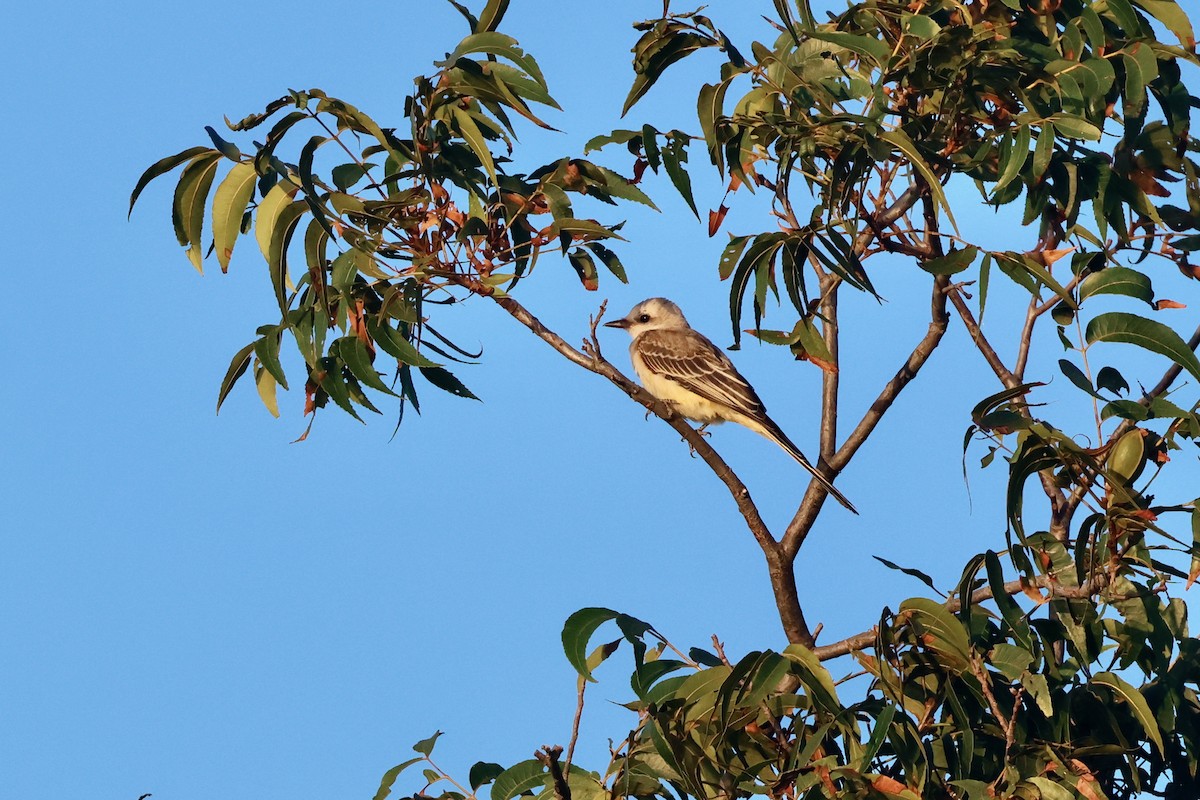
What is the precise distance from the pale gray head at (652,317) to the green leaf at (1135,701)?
8.76 m

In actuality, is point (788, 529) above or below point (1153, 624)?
above

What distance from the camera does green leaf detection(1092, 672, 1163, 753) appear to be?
490 centimetres

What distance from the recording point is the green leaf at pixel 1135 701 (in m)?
4.90

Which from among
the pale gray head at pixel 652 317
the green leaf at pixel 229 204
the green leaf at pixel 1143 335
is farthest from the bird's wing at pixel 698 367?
the green leaf at pixel 229 204

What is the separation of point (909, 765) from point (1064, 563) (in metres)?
1.21

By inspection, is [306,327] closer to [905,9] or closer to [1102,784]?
[905,9]

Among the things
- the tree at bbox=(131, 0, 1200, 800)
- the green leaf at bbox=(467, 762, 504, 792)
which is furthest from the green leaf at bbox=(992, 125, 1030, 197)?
the green leaf at bbox=(467, 762, 504, 792)

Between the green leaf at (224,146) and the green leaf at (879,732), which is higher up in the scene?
the green leaf at (224,146)

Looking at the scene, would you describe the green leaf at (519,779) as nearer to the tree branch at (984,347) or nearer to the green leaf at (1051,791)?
the green leaf at (1051,791)

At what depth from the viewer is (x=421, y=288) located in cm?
598

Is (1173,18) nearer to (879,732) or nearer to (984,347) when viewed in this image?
(984,347)

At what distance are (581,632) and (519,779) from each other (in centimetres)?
65

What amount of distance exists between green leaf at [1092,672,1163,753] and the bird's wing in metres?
6.08

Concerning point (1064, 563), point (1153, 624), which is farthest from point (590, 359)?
point (1153, 624)
